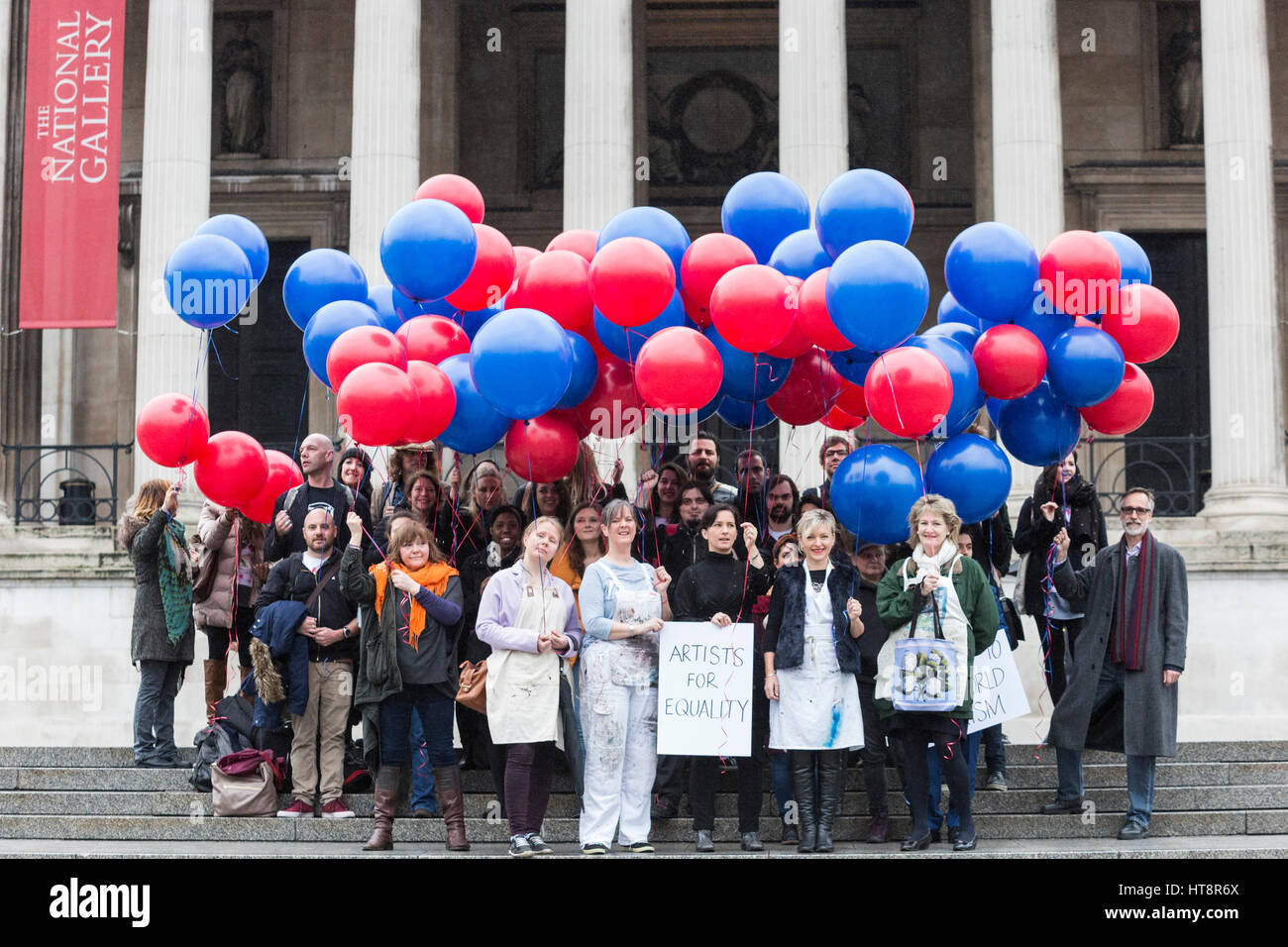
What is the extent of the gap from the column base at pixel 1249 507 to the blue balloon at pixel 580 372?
35.3 feet

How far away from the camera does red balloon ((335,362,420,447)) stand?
38.1ft

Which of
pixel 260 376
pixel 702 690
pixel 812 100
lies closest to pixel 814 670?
pixel 702 690

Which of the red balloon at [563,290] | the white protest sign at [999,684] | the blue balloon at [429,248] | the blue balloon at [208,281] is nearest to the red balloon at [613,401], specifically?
the red balloon at [563,290]

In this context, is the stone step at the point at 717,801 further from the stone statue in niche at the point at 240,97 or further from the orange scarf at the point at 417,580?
the stone statue in niche at the point at 240,97

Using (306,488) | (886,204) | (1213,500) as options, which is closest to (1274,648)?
(1213,500)

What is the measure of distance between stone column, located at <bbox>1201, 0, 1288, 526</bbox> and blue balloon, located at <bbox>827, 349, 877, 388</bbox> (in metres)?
9.59

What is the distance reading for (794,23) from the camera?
2172 cm

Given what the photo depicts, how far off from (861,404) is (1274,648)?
8631mm

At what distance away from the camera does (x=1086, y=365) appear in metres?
12.2

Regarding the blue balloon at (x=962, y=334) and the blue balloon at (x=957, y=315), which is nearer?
the blue balloon at (x=962, y=334)

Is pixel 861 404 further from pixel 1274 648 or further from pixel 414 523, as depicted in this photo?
pixel 1274 648

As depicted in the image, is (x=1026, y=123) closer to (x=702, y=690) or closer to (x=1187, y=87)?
(x=1187, y=87)

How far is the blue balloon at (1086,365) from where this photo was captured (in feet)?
39.9

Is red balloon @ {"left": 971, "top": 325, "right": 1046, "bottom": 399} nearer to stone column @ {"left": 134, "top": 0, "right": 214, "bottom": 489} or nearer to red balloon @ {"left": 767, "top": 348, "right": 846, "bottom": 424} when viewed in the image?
red balloon @ {"left": 767, "top": 348, "right": 846, "bottom": 424}
